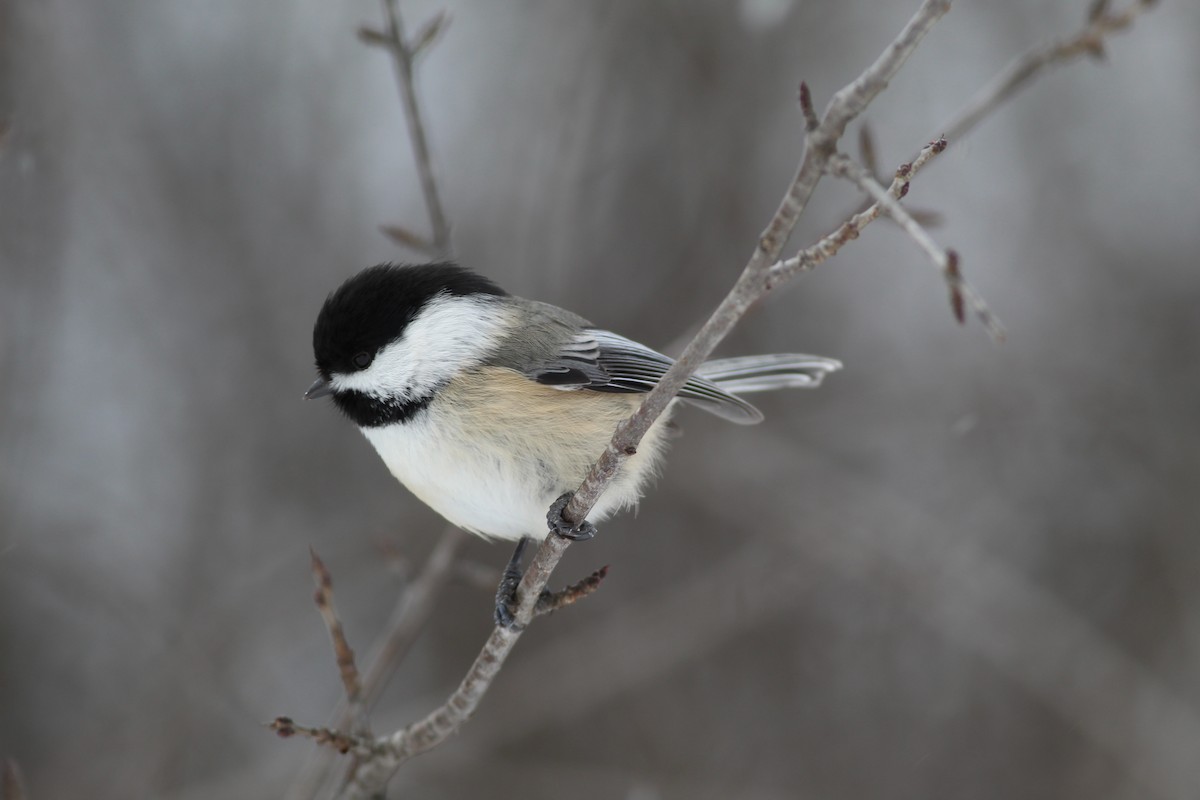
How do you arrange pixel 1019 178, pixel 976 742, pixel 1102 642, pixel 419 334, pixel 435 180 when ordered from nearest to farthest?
pixel 419 334
pixel 435 180
pixel 1102 642
pixel 976 742
pixel 1019 178

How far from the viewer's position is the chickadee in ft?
7.55

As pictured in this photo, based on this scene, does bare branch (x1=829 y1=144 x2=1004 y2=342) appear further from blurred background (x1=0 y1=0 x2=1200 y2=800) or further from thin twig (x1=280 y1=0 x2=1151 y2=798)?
blurred background (x1=0 y1=0 x2=1200 y2=800)

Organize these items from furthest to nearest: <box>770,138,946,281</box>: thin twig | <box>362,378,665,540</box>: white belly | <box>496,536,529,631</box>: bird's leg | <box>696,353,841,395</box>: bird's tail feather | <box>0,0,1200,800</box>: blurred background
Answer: <box>0,0,1200,800</box>: blurred background → <box>696,353,841,395</box>: bird's tail feather → <box>362,378,665,540</box>: white belly → <box>496,536,529,631</box>: bird's leg → <box>770,138,946,281</box>: thin twig

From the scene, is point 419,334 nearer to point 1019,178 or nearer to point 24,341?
point 24,341

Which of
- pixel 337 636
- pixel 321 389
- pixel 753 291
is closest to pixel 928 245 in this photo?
pixel 753 291

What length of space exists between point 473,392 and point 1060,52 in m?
1.52

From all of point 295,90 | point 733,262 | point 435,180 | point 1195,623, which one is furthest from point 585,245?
point 1195,623

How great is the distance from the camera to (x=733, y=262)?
509cm

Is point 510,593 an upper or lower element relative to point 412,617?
upper

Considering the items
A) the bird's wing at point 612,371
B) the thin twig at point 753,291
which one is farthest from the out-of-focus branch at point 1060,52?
the bird's wing at point 612,371

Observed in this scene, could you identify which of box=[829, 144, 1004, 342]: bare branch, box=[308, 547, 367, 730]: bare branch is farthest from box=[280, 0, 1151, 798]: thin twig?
box=[308, 547, 367, 730]: bare branch

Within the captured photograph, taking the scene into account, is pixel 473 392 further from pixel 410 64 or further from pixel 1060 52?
pixel 1060 52

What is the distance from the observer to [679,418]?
4.98 metres

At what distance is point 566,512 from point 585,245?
3197mm
